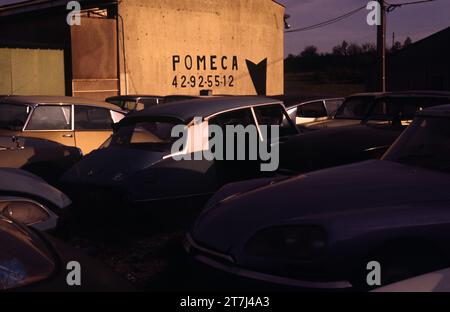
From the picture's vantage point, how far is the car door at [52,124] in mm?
9156

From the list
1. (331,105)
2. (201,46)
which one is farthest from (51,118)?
(201,46)

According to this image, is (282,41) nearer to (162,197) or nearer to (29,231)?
(162,197)

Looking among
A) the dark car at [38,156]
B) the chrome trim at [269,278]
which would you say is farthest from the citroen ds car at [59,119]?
the chrome trim at [269,278]

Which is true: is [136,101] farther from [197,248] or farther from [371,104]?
[197,248]

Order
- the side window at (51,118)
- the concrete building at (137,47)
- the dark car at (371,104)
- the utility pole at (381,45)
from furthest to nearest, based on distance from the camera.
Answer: the utility pole at (381,45)
the concrete building at (137,47)
the side window at (51,118)
the dark car at (371,104)

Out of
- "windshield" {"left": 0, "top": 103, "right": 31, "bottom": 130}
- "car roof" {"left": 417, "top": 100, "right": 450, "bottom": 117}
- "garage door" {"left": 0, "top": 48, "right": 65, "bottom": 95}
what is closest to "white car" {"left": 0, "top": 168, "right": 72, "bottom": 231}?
"car roof" {"left": 417, "top": 100, "right": 450, "bottom": 117}

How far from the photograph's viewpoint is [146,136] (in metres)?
7.41

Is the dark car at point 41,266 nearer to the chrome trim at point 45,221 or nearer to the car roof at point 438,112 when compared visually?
the chrome trim at point 45,221

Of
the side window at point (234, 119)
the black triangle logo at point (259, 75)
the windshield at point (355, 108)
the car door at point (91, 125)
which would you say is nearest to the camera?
the side window at point (234, 119)

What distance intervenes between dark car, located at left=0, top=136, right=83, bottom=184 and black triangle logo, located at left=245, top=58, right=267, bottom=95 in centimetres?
2009

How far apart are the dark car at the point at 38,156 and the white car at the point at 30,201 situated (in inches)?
78.6

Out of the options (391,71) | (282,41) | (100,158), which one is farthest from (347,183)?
(391,71)

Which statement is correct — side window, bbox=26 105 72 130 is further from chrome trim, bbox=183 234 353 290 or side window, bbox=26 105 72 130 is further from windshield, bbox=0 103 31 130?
chrome trim, bbox=183 234 353 290

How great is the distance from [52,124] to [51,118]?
0.30ft
